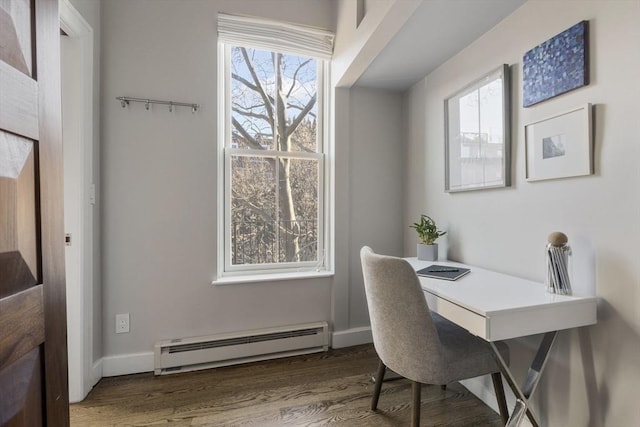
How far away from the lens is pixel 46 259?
67 cm

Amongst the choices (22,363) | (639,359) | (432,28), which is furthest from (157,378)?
(432,28)

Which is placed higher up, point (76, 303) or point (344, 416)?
point (76, 303)

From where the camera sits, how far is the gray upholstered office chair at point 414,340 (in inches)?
47.8

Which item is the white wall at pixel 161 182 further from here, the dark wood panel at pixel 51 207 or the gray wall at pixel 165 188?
the dark wood panel at pixel 51 207

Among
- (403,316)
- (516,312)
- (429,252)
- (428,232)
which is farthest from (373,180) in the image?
(516,312)

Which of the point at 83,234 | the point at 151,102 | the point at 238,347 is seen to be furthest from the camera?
the point at 238,347

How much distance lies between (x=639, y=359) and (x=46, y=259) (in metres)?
1.86

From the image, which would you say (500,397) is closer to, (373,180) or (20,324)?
(373,180)

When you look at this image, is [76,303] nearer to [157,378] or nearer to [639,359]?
[157,378]

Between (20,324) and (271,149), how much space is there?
6.16 feet

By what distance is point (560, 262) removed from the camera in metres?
1.18

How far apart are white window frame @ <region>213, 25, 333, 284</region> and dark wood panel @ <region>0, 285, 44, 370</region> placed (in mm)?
1465

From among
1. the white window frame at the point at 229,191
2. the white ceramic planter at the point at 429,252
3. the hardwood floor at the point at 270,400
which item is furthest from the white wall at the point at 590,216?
the white window frame at the point at 229,191

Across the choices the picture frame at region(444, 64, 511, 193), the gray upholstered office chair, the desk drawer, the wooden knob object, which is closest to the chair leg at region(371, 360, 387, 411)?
the gray upholstered office chair
